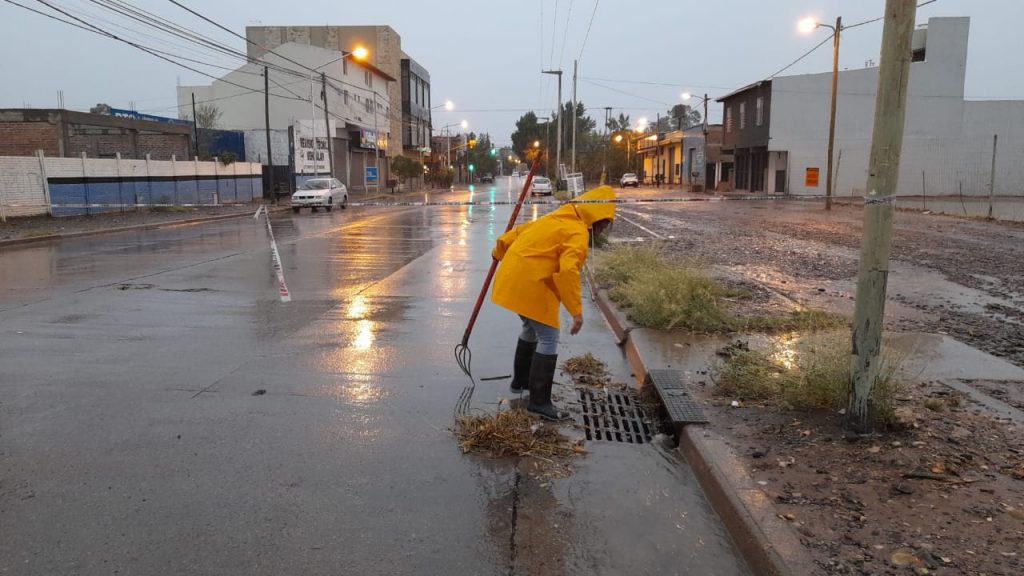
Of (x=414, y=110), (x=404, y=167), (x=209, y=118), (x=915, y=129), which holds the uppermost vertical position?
(x=414, y=110)

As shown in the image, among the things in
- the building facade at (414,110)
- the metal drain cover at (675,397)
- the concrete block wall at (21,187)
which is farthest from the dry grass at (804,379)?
the building facade at (414,110)

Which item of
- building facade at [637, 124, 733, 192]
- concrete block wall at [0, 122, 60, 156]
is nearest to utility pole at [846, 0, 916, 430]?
concrete block wall at [0, 122, 60, 156]

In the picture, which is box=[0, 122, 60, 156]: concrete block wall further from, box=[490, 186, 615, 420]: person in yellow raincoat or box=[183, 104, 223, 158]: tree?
box=[490, 186, 615, 420]: person in yellow raincoat

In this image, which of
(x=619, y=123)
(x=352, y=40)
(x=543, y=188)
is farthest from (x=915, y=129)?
(x=619, y=123)

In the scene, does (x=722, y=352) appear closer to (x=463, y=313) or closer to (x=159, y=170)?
(x=463, y=313)

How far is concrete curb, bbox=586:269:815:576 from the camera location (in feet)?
10.6

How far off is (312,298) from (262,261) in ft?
15.7

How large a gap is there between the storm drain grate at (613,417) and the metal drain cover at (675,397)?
216 millimetres

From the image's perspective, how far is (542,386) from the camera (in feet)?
17.0

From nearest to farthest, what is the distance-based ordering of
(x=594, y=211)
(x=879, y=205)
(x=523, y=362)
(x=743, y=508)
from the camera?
(x=743, y=508)
(x=879, y=205)
(x=594, y=211)
(x=523, y=362)

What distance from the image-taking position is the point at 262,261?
565 inches

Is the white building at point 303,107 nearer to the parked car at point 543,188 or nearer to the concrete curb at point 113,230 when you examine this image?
the parked car at point 543,188

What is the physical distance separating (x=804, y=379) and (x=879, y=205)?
1304mm

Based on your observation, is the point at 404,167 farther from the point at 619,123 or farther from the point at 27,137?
the point at 619,123
